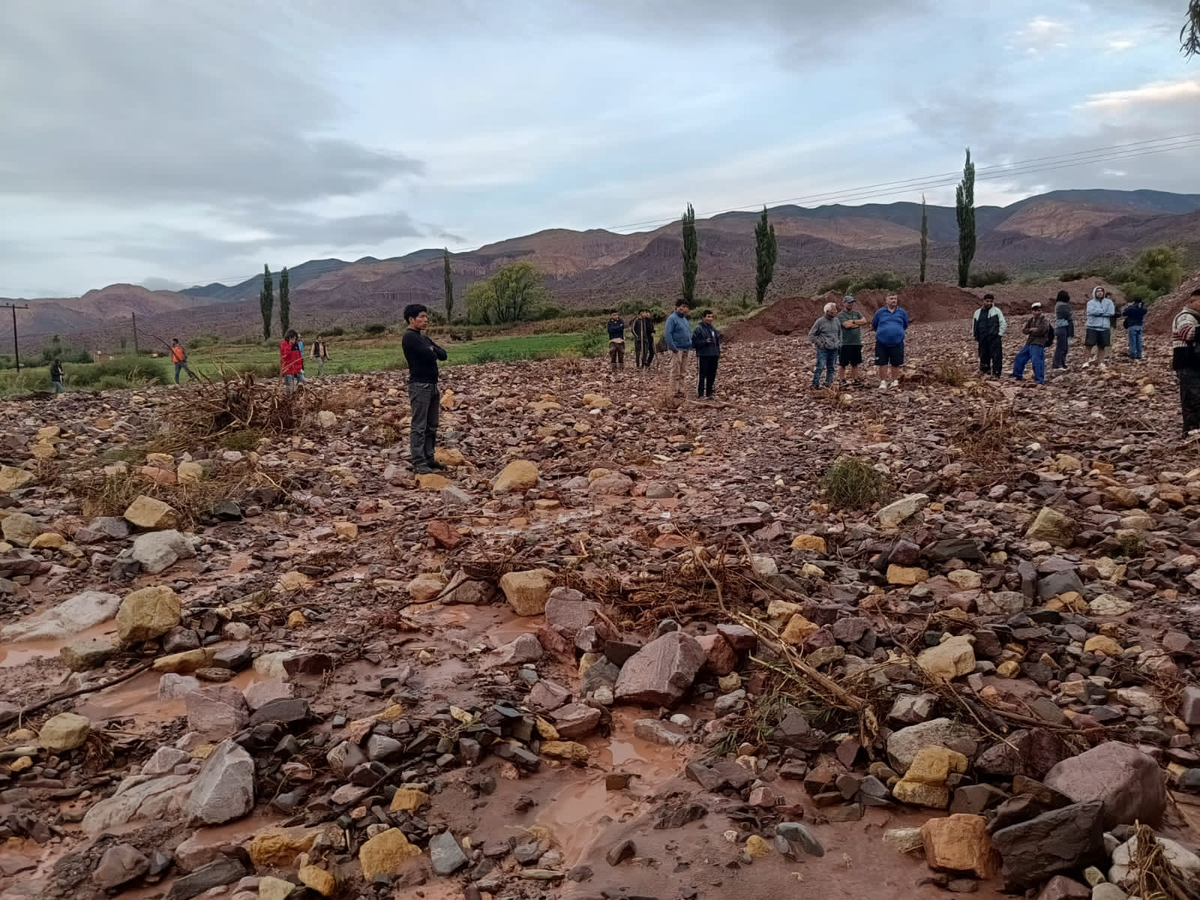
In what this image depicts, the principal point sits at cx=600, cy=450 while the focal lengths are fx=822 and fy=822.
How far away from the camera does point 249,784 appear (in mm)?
2934

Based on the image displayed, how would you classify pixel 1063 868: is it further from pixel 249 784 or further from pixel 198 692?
pixel 198 692

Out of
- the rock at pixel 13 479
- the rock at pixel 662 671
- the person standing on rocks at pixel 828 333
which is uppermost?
the person standing on rocks at pixel 828 333

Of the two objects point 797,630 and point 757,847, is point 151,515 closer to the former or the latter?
point 797,630

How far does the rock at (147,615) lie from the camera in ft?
14.1

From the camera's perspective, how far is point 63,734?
3324mm

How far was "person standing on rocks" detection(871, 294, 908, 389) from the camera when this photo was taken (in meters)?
11.6

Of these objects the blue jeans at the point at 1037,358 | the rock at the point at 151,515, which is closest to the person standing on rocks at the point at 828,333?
the blue jeans at the point at 1037,358

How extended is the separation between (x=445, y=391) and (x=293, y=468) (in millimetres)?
5431

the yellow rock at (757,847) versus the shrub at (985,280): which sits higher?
the shrub at (985,280)

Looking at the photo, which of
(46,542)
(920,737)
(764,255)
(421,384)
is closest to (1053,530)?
(920,737)

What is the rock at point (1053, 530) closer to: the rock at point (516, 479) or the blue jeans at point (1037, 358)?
the rock at point (516, 479)

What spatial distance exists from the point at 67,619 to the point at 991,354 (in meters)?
12.6

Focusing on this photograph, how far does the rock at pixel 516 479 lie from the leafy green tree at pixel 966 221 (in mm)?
41995

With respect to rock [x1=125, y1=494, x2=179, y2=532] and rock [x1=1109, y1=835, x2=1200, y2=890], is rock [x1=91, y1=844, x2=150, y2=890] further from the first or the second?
rock [x1=125, y1=494, x2=179, y2=532]
